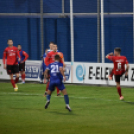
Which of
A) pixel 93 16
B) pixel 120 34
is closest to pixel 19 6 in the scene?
pixel 93 16

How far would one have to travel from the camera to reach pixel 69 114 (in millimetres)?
13141

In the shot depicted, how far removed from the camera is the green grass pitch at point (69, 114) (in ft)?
35.8

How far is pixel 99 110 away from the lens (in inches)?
545

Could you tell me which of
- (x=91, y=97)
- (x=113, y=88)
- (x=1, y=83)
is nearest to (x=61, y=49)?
(x=1, y=83)

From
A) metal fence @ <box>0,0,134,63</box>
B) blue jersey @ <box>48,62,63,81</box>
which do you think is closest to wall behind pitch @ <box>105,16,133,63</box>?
metal fence @ <box>0,0,134,63</box>

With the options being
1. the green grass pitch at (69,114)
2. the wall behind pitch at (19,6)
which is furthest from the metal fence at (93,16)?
the green grass pitch at (69,114)

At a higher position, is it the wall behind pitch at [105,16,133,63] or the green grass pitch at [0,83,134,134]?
the wall behind pitch at [105,16,133,63]

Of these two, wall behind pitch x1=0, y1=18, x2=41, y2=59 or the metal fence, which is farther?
wall behind pitch x1=0, y1=18, x2=41, y2=59

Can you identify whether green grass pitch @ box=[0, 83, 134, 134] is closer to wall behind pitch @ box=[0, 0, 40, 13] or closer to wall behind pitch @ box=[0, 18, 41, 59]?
wall behind pitch @ box=[0, 18, 41, 59]

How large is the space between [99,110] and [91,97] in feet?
10.8

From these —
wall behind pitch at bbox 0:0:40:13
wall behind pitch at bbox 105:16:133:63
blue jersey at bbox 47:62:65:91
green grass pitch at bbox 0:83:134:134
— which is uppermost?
wall behind pitch at bbox 0:0:40:13

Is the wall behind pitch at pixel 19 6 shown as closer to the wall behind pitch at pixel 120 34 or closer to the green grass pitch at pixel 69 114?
the wall behind pitch at pixel 120 34

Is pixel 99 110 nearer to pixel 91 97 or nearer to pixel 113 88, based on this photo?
pixel 91 97

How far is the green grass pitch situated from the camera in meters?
10.9
